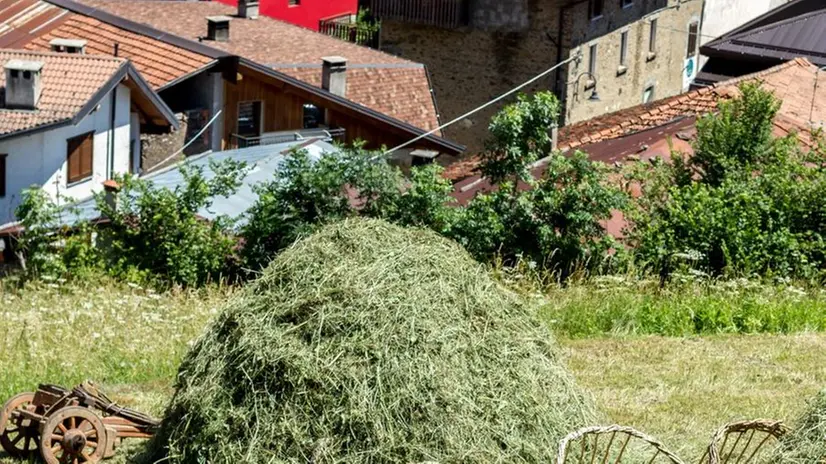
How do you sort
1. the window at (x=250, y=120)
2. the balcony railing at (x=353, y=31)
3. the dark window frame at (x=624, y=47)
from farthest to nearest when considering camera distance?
the balcony railing at (x=353, y=31)
the dark window frame at (x=624, y=47)
the window at (x=250, y=120)

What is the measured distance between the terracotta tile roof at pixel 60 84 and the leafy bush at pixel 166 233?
5.83 metres

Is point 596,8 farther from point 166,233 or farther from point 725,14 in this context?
point 166,233

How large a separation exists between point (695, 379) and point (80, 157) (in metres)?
18.2

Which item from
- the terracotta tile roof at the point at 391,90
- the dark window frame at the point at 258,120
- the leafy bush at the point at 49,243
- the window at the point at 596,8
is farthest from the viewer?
the window at the point at 596,8

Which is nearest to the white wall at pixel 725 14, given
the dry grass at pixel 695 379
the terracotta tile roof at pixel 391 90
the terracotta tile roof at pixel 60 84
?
the terracotta tile roof at pixel 391 90

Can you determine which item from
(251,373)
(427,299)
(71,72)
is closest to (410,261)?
(427,299)

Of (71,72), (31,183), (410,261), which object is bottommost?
(31,183)

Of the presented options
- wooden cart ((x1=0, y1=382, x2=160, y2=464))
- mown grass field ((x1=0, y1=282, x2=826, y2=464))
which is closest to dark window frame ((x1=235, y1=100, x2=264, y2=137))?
mown grass field ((x1=0, y1=282, x2=826, y2=464))

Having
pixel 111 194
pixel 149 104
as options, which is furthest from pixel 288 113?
pixel 111 194

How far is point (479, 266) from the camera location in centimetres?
→ 936

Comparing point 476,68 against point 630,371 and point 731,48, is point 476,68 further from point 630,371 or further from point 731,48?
point 630,371

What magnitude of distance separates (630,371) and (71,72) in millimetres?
18417

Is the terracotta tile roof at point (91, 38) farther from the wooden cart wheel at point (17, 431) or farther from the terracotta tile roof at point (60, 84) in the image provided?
the wooden cart wheel at point (17, 431)

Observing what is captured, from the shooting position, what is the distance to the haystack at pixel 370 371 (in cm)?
821
